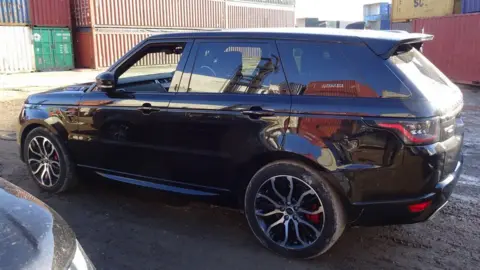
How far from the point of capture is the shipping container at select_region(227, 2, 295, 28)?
3322 cm

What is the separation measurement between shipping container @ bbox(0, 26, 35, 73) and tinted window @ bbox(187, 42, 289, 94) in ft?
66.1

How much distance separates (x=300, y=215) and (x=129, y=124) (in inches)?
69.7

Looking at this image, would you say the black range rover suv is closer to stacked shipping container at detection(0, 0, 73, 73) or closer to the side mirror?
the side mirror

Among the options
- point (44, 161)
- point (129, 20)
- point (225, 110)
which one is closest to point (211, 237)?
point (225, 110)

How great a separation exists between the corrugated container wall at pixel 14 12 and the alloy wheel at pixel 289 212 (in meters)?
21.2

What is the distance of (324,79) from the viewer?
10.3 feet

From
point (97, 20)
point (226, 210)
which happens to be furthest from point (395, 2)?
point (226, 210)

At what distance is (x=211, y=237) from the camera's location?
3.65 meters

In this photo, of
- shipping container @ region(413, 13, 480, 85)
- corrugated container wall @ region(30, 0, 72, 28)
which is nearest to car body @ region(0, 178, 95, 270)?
shipping container @ region(413, 13, 480, 85)

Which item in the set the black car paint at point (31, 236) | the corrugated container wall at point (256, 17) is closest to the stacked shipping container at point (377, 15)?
the corrugated container wall at point (256, 17)

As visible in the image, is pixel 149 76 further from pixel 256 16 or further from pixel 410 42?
pixel 256 16

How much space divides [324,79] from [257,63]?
0.59 m

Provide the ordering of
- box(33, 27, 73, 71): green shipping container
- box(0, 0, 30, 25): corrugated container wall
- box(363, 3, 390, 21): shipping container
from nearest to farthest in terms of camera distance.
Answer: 1. box(0, 0, 30, 25): corrugated container wall
2. box(33, 27, 73, 71): green shipping container
3. box(363, 3, 390, 21): shipping container

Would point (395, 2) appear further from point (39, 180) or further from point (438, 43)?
point (39, 180)
